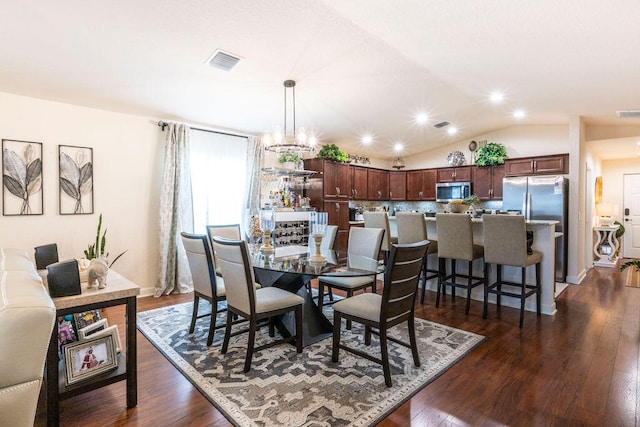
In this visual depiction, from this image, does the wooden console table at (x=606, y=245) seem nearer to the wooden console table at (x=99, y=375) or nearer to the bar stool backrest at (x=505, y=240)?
the bar stool backrest at (x=505, y=240)

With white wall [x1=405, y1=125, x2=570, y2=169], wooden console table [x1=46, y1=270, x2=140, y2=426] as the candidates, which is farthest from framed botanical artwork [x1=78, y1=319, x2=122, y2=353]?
white wall [x1=405, y1=125, x2=570, y2=169]

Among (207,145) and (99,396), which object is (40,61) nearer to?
(207,145)

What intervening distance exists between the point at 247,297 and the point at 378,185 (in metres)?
5.55

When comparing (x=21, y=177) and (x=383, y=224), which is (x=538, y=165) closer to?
(x=383, y=224)

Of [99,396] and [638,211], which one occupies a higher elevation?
[638,211]

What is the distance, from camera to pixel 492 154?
6457 mm

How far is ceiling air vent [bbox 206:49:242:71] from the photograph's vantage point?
3.12m

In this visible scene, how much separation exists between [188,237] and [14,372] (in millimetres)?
1888

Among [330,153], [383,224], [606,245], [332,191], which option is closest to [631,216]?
[606,245]

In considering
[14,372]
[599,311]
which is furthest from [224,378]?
[599,311]

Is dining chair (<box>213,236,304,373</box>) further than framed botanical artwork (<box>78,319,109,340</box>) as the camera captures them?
Yes

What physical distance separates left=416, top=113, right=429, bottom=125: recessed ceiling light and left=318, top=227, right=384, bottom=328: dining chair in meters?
2.79

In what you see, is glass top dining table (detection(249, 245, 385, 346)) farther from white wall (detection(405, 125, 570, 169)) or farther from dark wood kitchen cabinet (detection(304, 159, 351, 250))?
white wall (detection(405, 125, 570, 169))

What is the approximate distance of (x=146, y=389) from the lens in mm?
2295
